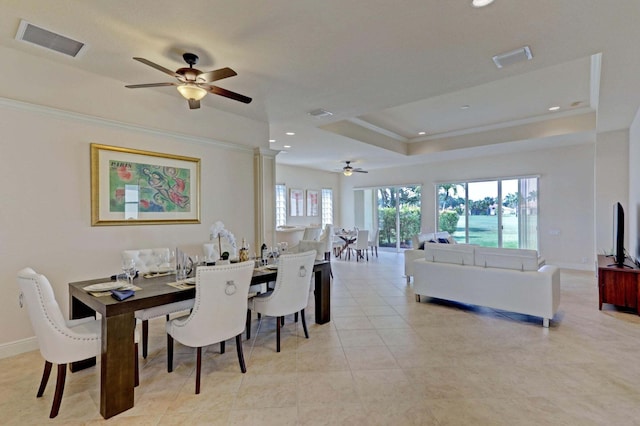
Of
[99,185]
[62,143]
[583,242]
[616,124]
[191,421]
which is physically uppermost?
[616,124]

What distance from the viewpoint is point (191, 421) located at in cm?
209

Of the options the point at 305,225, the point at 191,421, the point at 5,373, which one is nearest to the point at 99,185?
the point at 5,373

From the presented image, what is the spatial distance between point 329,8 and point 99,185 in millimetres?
3169

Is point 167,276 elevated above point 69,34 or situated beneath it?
situated beneath

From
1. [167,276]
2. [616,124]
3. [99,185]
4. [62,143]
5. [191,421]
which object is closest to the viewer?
[191,421]

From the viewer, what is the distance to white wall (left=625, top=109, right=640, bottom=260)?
15.0 feet

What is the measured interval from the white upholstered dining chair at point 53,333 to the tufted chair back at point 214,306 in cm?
59

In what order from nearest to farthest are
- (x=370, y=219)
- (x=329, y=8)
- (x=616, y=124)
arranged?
(x=329, y=8)
(x=616, y=124)
(x=370, y=219)

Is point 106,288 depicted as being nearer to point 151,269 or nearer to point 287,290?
point 151,269

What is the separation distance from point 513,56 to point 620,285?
340cm

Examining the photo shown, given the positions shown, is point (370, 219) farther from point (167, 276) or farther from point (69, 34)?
point (69, 34)

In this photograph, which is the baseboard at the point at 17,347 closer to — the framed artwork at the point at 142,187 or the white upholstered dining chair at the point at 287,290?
the framed artwork at the point at 142,187

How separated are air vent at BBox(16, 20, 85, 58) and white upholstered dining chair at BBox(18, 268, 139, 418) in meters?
2.11

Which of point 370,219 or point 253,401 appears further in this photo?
point 370,219
